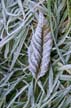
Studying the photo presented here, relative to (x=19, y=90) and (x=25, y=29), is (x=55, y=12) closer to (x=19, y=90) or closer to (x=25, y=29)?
(x=25, y=29)

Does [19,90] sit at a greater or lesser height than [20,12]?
lesser

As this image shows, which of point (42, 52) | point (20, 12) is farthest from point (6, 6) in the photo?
point (42, 52)

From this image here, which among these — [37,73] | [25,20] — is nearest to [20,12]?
[25,20]

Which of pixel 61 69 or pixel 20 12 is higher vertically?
pixel 20 12

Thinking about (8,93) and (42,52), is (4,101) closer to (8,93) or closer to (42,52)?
(8,93)

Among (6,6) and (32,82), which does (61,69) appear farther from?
(6,6)
